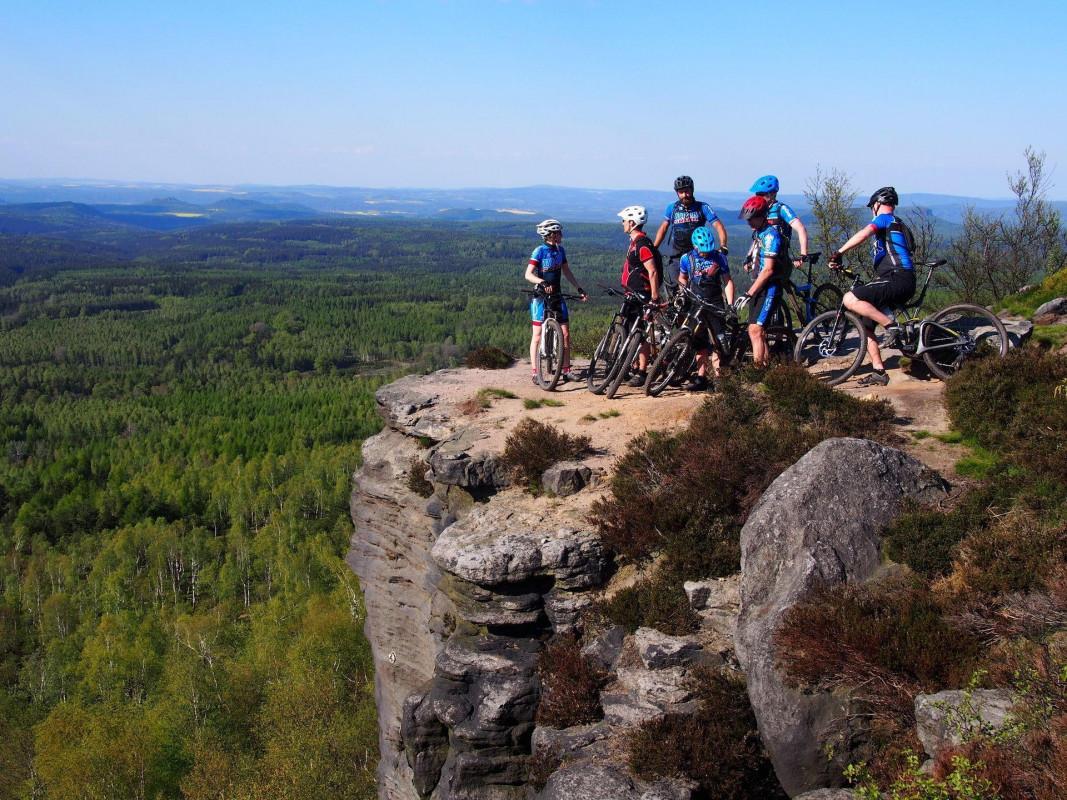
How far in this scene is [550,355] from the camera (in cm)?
1628

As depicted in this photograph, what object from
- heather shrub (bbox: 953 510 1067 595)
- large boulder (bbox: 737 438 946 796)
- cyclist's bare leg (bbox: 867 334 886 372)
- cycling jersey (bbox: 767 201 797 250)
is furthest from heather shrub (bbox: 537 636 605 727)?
cycling jersey (bbox: 767 201 797 250)

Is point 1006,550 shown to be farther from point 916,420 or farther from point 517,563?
point 517,563

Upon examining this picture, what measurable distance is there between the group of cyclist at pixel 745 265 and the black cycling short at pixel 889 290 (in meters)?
0.01

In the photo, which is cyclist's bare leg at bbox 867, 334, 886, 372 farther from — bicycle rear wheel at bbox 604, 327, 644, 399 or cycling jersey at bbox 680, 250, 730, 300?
bicycle rear wheel at bbox 604, 327, 644, 399

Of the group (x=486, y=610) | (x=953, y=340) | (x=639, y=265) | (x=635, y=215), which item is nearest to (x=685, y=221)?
(x=635, y=215)

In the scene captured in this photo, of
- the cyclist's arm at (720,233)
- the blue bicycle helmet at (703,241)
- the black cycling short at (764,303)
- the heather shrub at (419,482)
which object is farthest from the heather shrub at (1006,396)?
the heather shrub at (419,482)

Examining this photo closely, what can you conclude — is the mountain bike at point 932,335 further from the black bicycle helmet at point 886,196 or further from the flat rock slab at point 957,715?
the flat rock slab at point 957,715

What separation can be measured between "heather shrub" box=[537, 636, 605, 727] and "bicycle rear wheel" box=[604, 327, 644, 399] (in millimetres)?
6057

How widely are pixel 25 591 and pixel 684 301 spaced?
209 feet

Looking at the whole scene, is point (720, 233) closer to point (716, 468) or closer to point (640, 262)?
point (640, 262)

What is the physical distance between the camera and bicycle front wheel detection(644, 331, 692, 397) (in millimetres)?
14023

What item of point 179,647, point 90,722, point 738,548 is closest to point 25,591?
point 179,647

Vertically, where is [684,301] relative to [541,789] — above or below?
above

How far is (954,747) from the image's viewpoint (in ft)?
18.9
